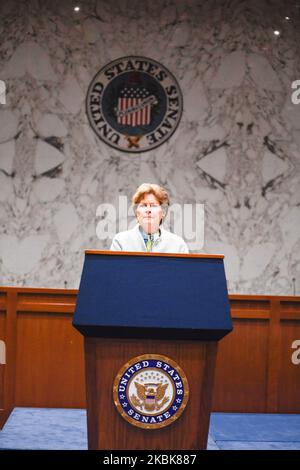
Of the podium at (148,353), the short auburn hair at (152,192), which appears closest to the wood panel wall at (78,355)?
the short auburn hair at (152,192)

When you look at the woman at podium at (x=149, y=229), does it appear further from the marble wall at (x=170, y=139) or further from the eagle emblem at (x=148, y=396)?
the marble wall at (x=170, y=139)

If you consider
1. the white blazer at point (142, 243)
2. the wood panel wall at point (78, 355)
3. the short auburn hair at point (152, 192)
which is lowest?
the wood panel wall at point (78, 355)

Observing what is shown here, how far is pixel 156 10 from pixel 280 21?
93 centimetres

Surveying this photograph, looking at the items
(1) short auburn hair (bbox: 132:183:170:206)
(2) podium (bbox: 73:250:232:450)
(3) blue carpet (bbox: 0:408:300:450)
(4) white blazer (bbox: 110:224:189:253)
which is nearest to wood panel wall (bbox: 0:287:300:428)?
Answer: (3) blue carpet (bbox: 0:408:300:450)

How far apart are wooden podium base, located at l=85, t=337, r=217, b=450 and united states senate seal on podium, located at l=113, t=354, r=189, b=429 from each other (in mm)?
22

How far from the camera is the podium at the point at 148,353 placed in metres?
2.27

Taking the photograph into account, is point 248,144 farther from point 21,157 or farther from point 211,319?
point 211,319

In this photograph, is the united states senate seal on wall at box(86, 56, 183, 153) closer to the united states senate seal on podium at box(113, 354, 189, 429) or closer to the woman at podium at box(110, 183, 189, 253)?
the woman at podium at box(110, 183, 189, 253)

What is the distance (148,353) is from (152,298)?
0.68 ft

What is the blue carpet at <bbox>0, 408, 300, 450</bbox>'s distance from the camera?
3223 millimetres

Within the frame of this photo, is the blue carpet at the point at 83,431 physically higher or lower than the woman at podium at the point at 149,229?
lower

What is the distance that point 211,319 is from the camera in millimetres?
2283
